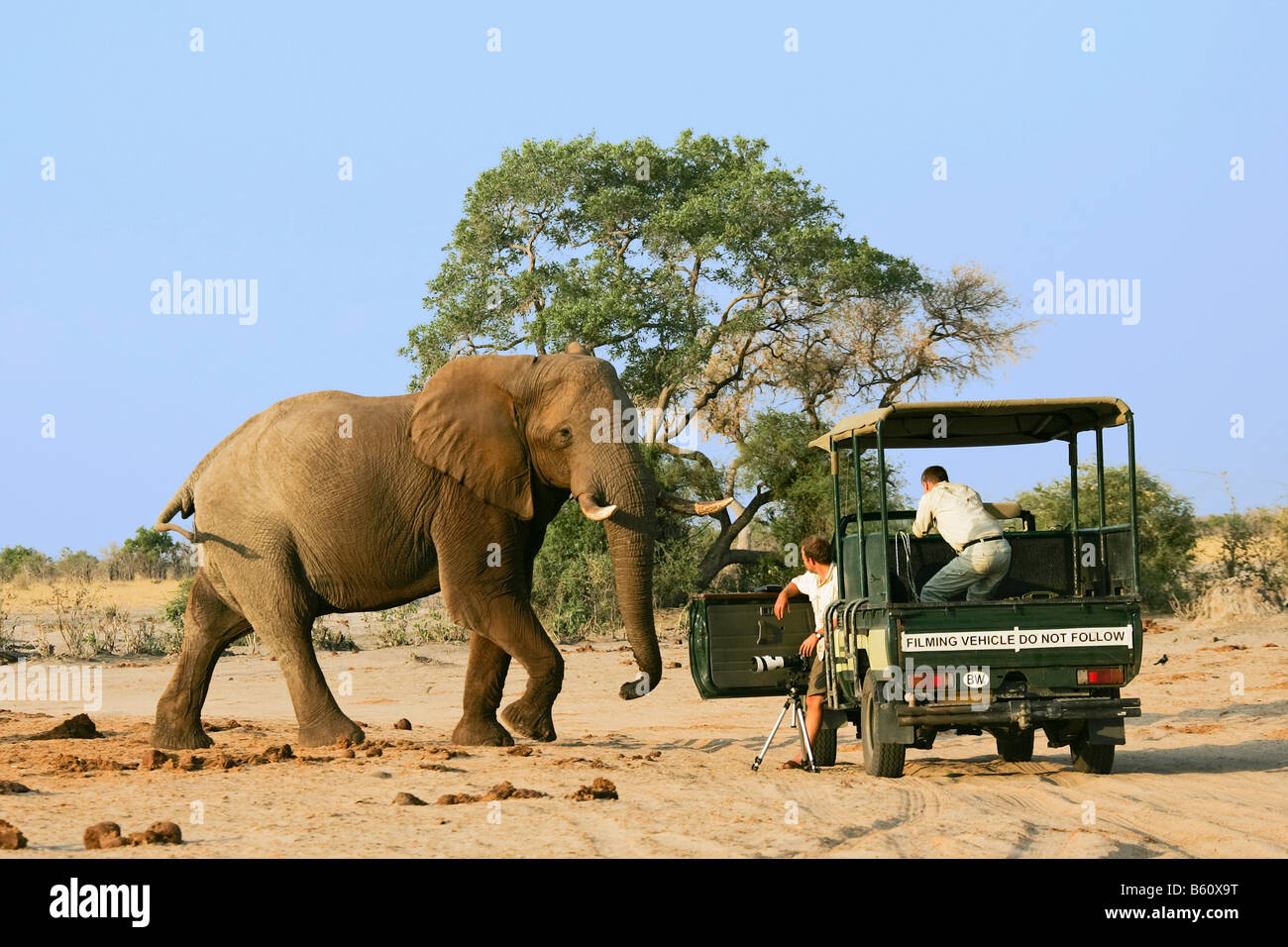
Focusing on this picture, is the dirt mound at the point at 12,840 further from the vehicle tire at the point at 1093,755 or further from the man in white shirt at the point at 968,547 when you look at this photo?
the vehicle tire at the point at 1093,755

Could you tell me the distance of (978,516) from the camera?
10453 mm

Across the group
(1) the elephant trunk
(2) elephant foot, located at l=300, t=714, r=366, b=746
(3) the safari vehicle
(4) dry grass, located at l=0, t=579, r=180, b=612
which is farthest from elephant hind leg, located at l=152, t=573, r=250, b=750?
(4) dry grass, located at l=0, t=579, r=180, b=612

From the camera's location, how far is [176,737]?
13.1 meters

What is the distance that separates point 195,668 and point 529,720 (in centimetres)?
304

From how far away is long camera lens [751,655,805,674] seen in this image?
38.1 ft

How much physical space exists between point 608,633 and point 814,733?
47.9 feet

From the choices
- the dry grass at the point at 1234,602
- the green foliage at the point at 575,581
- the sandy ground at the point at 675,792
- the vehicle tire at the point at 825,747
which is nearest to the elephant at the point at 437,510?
the sandy ground at the point at 675,792

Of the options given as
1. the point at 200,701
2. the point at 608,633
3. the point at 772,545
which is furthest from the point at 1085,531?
the point at 772,545

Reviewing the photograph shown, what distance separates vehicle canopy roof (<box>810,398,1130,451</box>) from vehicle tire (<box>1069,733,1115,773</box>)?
2.25 metres

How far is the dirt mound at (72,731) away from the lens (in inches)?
530

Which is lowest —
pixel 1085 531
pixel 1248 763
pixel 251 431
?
pixel 1248 763

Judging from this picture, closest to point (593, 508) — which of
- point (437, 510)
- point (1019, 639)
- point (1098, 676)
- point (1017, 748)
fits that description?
point (437, 510)
